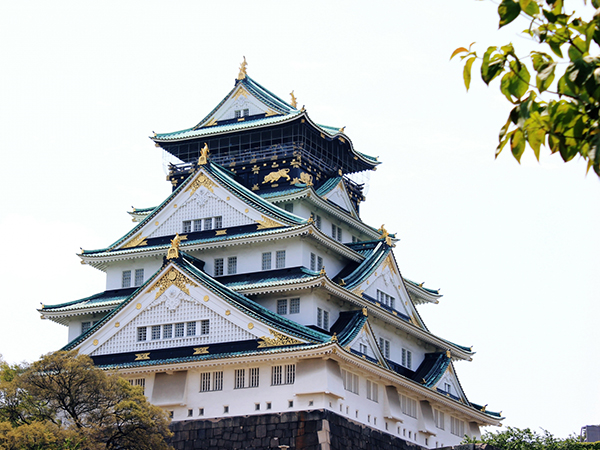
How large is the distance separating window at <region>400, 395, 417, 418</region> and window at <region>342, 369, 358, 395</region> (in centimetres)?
519

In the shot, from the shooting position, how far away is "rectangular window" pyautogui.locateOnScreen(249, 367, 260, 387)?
4569 cm

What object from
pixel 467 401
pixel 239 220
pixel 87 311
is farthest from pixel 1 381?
pixel 467 401

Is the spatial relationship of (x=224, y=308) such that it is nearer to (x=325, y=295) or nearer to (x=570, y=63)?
(x=325, y=295)

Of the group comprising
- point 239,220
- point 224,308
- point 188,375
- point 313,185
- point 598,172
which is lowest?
point 598,172

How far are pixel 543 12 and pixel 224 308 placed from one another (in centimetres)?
3780

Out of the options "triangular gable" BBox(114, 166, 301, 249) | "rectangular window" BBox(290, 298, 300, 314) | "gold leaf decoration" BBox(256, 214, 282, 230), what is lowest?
"rectangular window" BBox(290, 298, 300, 314)

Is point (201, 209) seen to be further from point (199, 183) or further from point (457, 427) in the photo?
point (457, 427)

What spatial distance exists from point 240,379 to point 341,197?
18278mm

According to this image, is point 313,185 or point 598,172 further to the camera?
point 313,185

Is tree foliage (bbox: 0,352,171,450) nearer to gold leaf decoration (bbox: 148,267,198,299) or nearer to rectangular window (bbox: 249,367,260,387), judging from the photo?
rectangular window (bbox: 249,367,260,387)

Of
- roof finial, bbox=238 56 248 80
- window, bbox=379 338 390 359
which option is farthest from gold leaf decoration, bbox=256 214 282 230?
roof finial, bbox=238 56 248 80

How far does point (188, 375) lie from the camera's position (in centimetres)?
4700

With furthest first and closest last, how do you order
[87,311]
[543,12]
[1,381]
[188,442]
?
[87,311] < [188,442] < [1,381] < [543,12]

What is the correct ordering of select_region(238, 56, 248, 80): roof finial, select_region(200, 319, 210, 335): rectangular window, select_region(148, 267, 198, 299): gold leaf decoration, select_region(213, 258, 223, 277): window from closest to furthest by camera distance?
select_region(200, 319, 210, 335): rectangular window, select_region(148, 267, 198, 299): gold leaf decoration, select_region(213, 258, 223, 277): window, select_region(238, 56, 248, 80): roof finial
